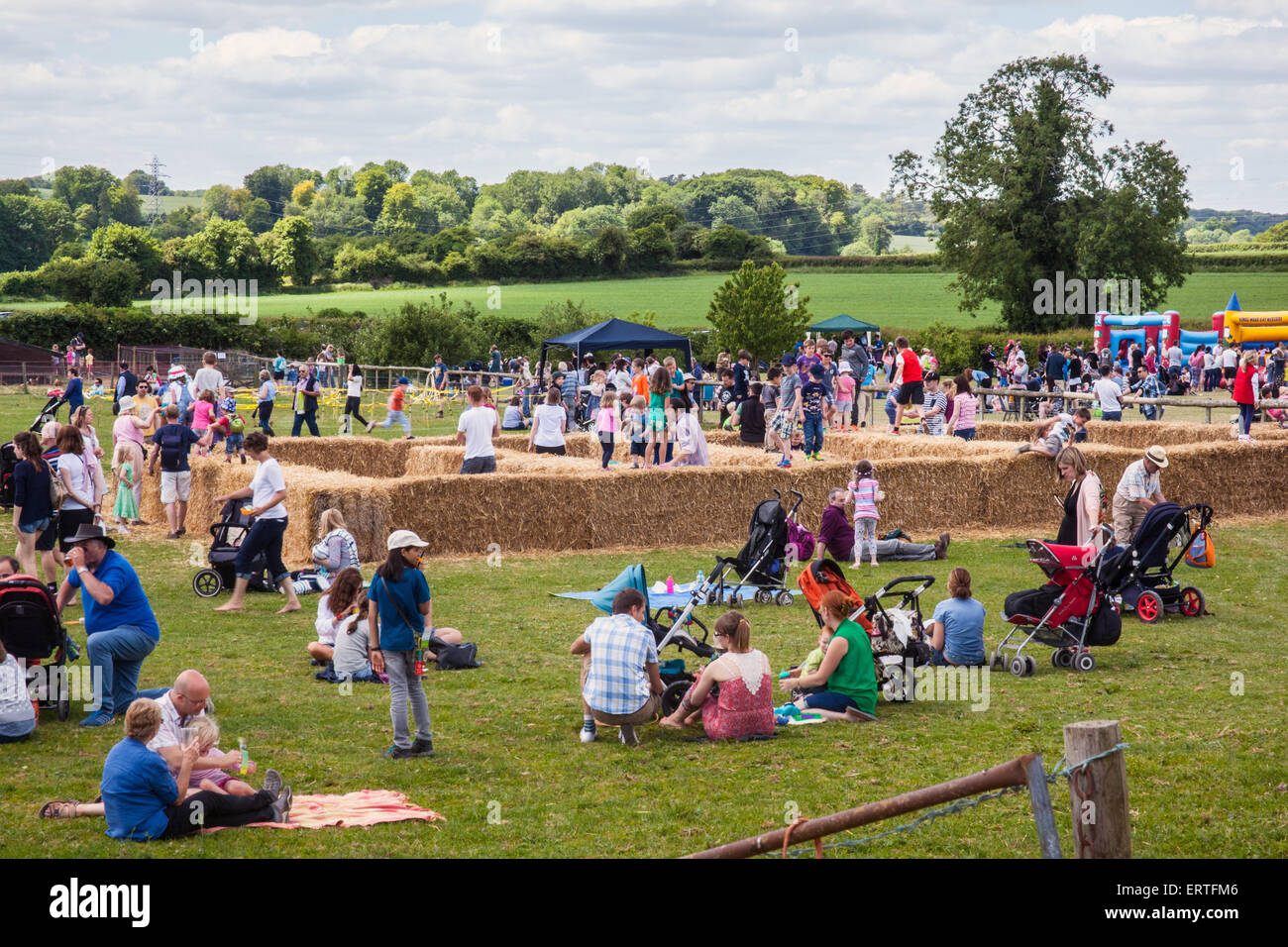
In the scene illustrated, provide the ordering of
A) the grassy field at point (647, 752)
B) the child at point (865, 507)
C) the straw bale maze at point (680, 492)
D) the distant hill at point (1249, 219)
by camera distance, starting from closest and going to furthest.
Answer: the grassy field at point (647, 752) < the child at point (865, 507) < the straw bale maze at point (680, 492) < the distant hill at point (1249, 219)

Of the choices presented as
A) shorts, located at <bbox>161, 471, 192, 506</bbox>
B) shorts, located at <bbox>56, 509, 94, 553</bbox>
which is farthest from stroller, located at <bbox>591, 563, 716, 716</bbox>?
shorts, located at <bbox>161, 471, 192, 506</bbox>

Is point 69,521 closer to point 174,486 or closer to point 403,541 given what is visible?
point 174,486

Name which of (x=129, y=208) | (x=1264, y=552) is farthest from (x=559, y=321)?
(x=129, y=208)

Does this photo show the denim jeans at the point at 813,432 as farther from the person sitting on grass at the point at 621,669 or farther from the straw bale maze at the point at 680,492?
the person sitting on grass at the point at 621,669

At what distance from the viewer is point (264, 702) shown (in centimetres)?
955

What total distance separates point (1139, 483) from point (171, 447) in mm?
11829

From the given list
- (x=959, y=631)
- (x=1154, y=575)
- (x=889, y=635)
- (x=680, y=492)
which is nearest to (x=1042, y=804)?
(x=889, y=635)

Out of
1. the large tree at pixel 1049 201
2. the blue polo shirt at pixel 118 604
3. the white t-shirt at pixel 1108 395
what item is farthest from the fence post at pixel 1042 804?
the large tree at pixel 1049 201

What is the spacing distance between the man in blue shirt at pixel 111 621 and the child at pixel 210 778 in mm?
1644

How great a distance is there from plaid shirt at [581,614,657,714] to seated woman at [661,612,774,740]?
1.52ft

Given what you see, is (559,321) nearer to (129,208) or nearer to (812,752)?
(812,752)

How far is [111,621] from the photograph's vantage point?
8859 mm

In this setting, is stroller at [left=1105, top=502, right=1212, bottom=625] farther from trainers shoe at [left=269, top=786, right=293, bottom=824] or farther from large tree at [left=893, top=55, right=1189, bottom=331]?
large tree at [left=893, top=55, right=1189, bottom=331]

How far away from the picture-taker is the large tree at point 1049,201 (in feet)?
192
